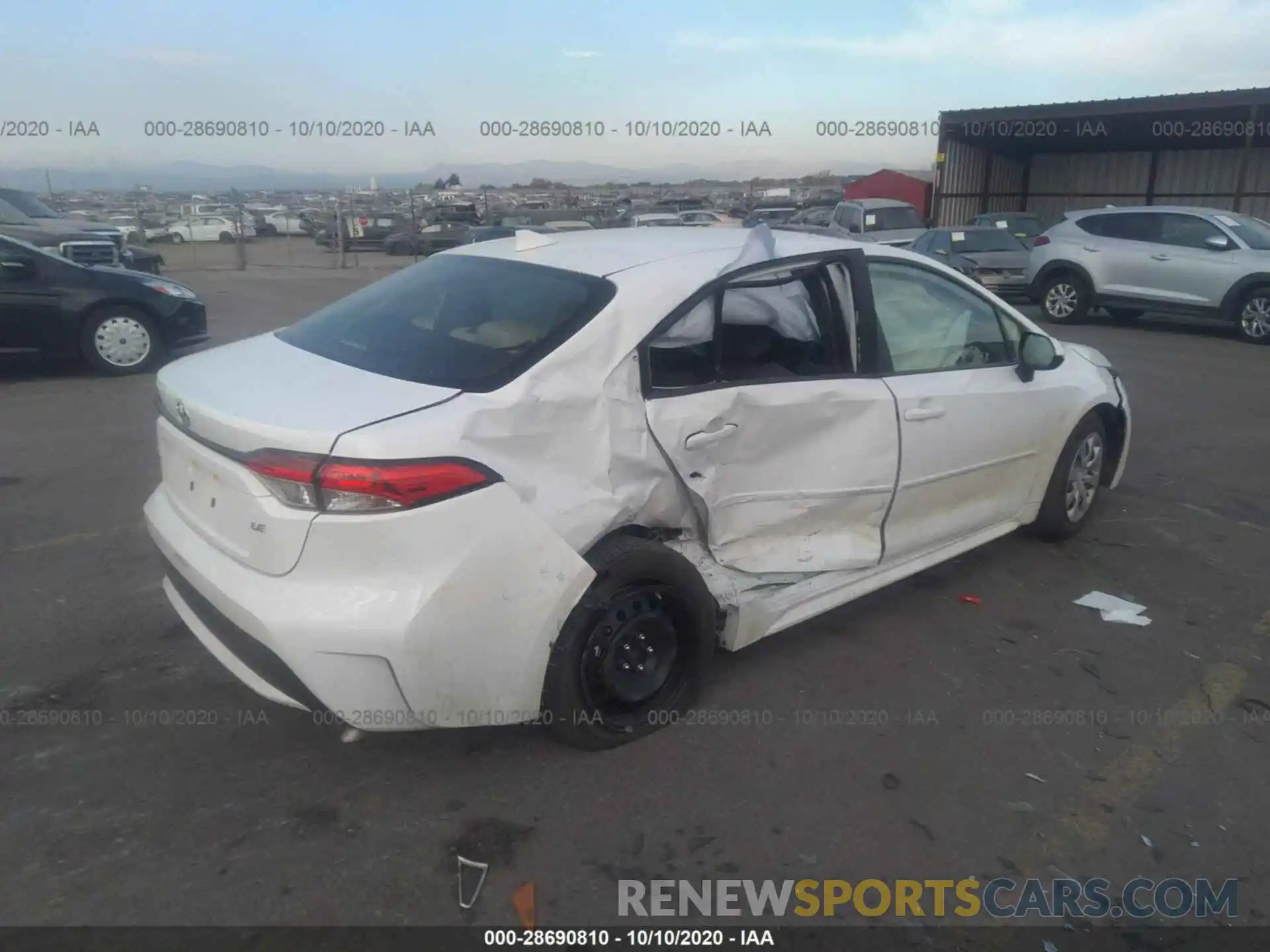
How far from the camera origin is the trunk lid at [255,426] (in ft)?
9.09

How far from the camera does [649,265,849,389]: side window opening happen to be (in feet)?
11.1

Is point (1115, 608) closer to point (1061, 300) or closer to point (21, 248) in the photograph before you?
point (21, 248)

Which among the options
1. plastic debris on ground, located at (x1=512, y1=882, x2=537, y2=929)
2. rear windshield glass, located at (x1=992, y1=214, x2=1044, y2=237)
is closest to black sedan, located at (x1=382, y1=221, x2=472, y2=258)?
rear windshield glass, located at (x1=992, y1=214, x2=1044, y2=237)

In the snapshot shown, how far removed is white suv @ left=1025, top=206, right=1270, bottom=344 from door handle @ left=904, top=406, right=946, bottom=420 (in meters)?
10.4

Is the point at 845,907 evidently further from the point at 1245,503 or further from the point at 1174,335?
the point at 1174,335

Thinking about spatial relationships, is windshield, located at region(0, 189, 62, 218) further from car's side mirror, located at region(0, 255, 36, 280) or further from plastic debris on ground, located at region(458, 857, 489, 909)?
plastic debris on ground, located at region(458, 857, 489, 909)

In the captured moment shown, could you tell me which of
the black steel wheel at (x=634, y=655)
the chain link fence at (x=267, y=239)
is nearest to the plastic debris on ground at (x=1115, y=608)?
the black steel wheel at (x=634, y=655)

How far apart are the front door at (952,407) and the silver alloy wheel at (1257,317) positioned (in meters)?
9.39

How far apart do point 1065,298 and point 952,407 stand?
11.2m

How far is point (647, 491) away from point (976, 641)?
68.0 inches

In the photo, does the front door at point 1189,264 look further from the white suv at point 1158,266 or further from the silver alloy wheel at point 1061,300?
the silver alloy wheel at point 1061,300

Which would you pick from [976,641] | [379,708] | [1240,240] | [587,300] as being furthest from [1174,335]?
[379,708]

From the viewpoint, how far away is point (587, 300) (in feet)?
10.8

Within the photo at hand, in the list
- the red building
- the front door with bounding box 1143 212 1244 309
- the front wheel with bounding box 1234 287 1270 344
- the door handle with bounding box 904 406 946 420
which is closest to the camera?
the door handle with bounding box 904 406 946 420
